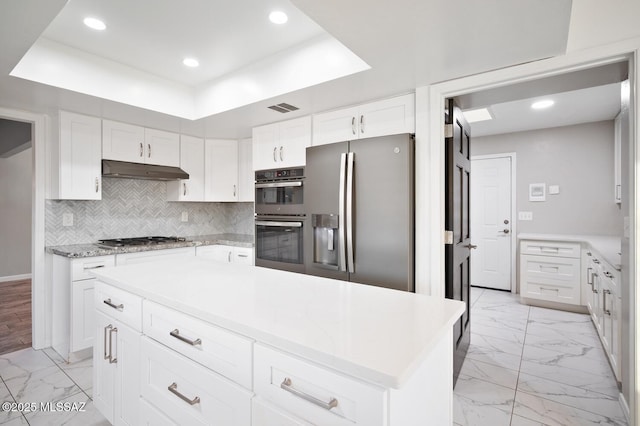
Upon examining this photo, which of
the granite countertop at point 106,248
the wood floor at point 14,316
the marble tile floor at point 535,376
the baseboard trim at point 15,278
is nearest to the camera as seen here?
the marble tile floor at point 535,376

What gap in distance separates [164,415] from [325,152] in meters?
Result: 2.04

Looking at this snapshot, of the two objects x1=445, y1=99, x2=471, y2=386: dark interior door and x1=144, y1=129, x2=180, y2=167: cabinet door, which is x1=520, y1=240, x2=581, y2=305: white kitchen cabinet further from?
x1=144, y1=129, x2=180, y2=167: cabinet door

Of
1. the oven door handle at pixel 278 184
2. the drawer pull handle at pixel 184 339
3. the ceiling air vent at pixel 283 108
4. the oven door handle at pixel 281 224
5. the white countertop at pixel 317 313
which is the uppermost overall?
the ceiling air vent at pixel 283 108

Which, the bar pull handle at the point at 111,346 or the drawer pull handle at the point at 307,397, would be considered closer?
the drawer pull handle at the point at 307,397

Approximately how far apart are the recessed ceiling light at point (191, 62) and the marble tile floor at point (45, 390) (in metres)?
2.61

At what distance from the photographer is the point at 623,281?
190 cm

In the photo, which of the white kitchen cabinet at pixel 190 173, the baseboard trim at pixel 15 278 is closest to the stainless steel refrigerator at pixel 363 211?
the white kitchen cabinet at pixel 190 173

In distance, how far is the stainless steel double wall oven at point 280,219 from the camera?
2.97 m

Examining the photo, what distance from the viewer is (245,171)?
13.3 feet

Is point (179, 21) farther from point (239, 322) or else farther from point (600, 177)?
point (600, 177)

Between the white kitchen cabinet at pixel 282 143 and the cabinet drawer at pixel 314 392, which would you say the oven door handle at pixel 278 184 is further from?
the cabinet drawer at pixel 314 392

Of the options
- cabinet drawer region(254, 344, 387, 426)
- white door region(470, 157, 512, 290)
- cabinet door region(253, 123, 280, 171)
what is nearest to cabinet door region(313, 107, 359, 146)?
cabinet door region(253, 123, 280, 171)

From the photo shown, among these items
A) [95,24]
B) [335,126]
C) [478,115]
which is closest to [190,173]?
[95,24]

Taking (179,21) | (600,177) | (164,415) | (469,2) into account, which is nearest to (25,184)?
(179,21)
